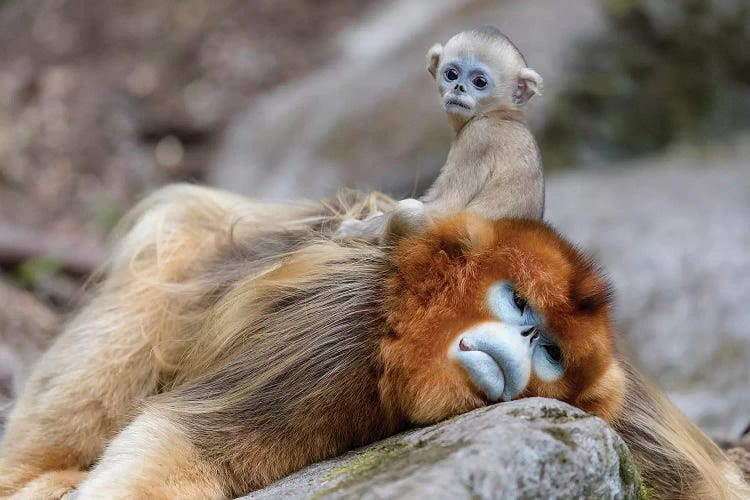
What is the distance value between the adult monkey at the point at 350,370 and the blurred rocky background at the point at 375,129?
169 cm

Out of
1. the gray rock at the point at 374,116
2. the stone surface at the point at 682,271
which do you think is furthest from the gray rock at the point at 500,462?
the gray rock at the point at 374,116

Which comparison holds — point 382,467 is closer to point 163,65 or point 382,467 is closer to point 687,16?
point 687,16

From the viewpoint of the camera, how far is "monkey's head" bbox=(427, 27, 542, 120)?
140 inches

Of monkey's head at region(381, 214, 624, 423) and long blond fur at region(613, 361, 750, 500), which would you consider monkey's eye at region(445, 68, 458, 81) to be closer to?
monkey's head at region(381, 214, 624, 423)

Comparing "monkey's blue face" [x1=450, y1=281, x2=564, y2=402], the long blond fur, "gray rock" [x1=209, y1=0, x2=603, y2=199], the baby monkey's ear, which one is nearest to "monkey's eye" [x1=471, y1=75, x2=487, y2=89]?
the baby monkey's ear

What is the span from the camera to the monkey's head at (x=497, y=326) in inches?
109

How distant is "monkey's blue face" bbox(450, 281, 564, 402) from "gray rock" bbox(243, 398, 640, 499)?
0.43 ft

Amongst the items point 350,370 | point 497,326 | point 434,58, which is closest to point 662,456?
point 497,326

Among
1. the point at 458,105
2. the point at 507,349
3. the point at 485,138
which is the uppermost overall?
the point at 458,105

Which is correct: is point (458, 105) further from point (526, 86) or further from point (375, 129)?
point (375, 129)

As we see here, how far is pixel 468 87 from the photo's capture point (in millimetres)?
3545

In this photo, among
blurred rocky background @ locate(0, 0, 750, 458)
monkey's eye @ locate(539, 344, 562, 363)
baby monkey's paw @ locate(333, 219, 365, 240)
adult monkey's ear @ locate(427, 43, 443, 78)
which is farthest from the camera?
blurred rocky background @ locate(0, 0, 750, 458)

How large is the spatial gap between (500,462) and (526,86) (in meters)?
1.65

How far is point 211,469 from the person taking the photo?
3014 mm
